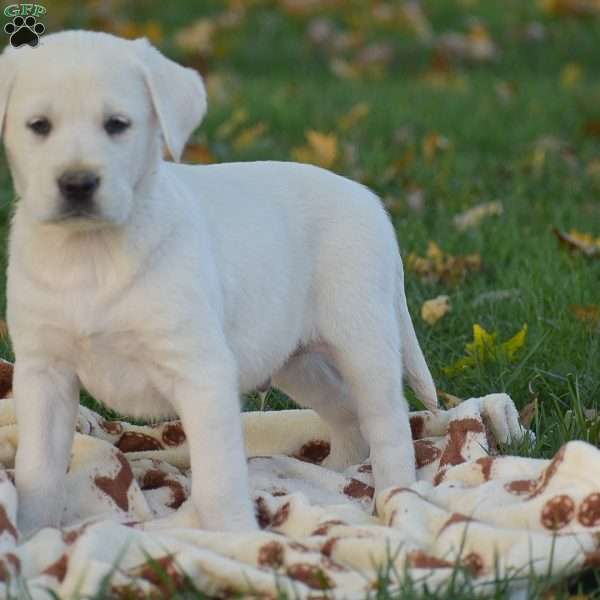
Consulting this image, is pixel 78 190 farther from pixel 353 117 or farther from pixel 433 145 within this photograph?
pixel 353 117

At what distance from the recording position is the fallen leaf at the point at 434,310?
4.53 m

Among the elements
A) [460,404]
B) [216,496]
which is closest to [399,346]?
[460,404]

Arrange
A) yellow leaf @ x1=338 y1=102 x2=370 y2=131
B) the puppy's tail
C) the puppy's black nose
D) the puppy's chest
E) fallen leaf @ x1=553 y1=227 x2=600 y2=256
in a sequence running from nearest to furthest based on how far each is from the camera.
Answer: the puppy's black nose
the puppy's chest
the puppy's tail
fallen leaf @ x1=553 y1=227 x2=600 y2=256
yellow leaf @ x1=338 y1=102 x2=370 y2=131

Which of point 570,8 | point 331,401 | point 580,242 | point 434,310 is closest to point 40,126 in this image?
point 331,401

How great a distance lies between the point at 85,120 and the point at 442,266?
234 cm

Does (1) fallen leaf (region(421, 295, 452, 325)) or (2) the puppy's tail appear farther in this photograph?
(1) fallen leaf (region(421, 295, 452, 325))

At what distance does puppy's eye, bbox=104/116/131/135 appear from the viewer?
296 cm

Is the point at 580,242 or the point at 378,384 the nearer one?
the point at 378,384

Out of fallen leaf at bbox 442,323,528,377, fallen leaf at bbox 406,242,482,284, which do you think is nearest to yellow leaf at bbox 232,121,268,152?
fallen leaf at bbox 406,242,482,284

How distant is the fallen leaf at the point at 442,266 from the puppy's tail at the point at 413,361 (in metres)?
1.20

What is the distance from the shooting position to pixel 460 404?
369 cm

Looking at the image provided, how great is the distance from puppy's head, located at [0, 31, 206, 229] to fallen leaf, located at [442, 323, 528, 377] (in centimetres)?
133

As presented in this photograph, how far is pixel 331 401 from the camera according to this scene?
3.88 metres

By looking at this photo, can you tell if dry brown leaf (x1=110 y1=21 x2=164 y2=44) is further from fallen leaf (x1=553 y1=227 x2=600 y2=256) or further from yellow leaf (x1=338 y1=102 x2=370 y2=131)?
fallen leaf (x1=553 y1=227 x2=600 y2=256)
